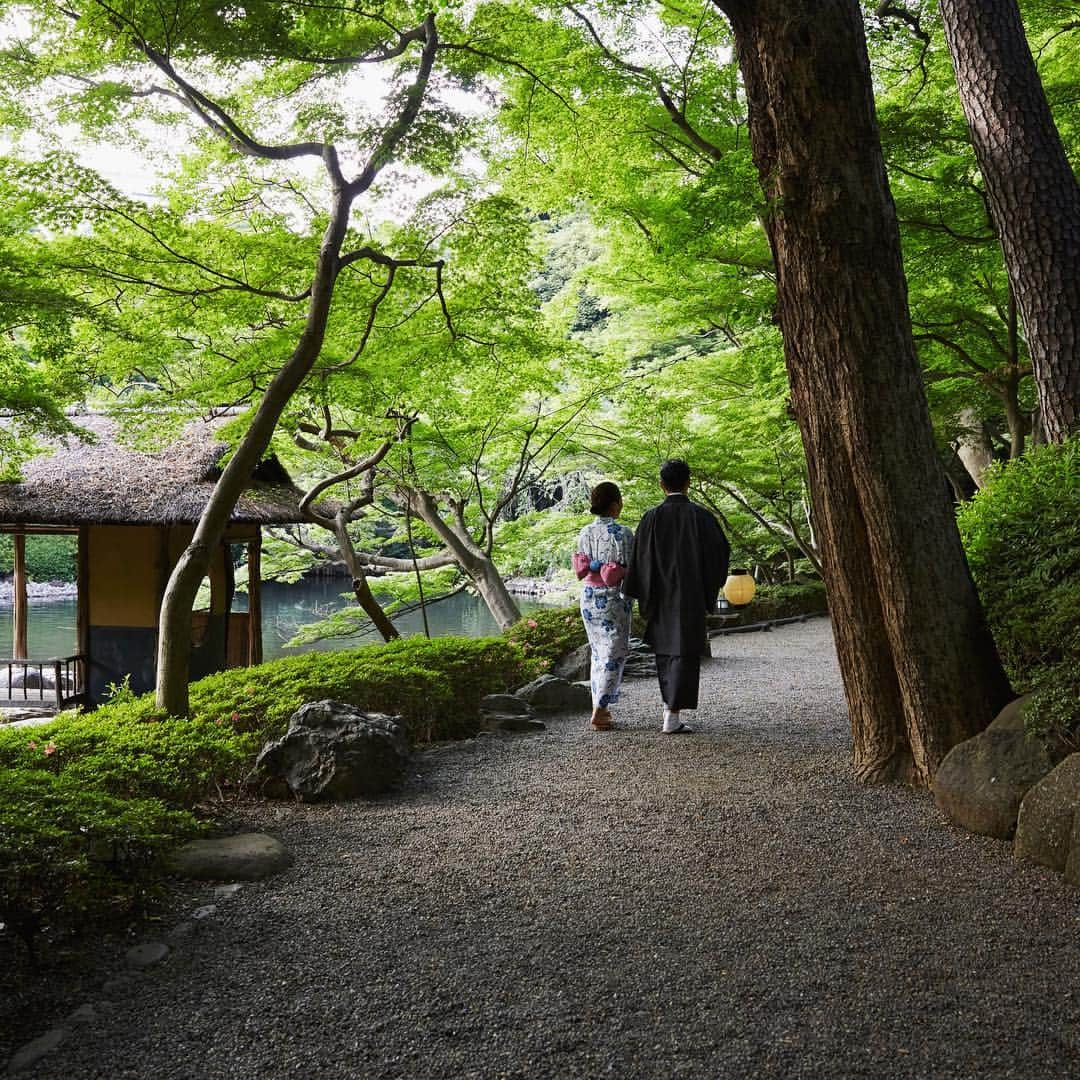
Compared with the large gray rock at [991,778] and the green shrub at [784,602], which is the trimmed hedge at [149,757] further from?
the green shrub at [784,602]

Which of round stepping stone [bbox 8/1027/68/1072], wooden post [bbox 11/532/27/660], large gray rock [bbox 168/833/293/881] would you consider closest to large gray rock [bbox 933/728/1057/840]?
large gray rock [bbox 168/833/293/881]

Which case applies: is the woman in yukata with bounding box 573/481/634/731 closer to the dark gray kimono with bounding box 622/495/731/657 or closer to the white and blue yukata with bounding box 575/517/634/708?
→ the white and blue yukata with bounding box 575/517/634/708

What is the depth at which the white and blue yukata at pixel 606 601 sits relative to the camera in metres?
6.10

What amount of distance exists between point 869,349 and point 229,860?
345cm

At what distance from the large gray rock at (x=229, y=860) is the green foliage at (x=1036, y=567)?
3.02 metres

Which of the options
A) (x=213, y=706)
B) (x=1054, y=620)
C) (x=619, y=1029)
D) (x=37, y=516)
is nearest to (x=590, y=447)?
(x=37, y=516)

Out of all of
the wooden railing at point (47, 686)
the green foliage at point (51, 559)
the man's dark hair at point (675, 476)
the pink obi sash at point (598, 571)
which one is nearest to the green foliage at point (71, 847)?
the pink obi sash at point (598, 571)

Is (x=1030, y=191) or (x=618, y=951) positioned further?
(x=1030, y=191)

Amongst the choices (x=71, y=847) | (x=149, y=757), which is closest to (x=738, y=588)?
(x=149, y=757)

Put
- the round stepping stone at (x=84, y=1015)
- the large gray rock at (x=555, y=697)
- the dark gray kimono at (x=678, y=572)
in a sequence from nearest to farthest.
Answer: the round stepping stone at (x=84, y=1015) < the dark gray kimono at (x=678, y=572) < the large gray rock at (x=555, y=697)

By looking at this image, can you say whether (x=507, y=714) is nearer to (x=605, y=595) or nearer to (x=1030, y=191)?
(x=605, y=595)

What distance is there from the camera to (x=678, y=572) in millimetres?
5855

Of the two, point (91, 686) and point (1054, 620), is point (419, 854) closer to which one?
point (1054, 620)

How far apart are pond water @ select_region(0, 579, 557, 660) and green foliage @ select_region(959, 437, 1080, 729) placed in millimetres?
14064
